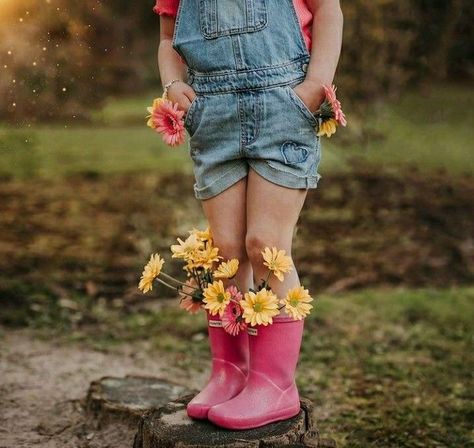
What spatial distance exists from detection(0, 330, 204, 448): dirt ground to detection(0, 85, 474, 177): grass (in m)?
3.80

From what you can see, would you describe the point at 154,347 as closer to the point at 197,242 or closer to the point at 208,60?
the point at 197,242

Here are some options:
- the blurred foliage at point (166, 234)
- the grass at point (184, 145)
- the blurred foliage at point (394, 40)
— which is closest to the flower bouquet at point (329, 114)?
the blurred foliage at point (166, 234)

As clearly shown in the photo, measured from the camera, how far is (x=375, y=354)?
13.7 feet

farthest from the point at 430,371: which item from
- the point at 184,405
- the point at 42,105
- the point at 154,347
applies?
the point at 42,105

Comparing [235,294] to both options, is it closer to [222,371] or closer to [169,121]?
[222,371]

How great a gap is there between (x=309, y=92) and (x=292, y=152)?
0.16 metres

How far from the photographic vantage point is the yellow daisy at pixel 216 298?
2.46 metres

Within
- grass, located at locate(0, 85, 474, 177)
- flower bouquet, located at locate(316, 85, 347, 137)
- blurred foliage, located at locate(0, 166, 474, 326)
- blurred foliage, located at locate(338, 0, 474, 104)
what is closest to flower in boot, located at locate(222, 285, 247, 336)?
flower bouquet, located at locate(316, 85, 347, 137)

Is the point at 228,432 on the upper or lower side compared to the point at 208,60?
lower

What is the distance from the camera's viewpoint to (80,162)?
8945 mm

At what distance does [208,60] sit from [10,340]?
2.34 metres

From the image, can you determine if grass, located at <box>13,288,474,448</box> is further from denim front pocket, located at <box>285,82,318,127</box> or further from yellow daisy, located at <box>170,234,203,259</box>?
denim front pocket, located at <box>285,82,318,127</box>

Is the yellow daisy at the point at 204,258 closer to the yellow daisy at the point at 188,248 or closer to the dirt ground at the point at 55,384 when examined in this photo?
the yellow daisy at the point at 188,248

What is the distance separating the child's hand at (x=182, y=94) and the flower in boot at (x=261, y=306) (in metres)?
0.54
